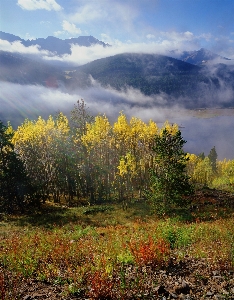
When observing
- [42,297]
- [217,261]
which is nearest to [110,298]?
[42,297]

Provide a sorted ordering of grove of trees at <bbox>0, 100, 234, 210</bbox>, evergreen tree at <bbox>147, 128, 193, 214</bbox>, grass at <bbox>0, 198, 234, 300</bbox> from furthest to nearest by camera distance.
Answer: grove of trees at <bbox>0, 100, 234, 210</bbox> < evergreen tree at <bbox>147, 128, 193, 214</bbox> < grass at <bbox>0, 198, 234, 300</bbox>

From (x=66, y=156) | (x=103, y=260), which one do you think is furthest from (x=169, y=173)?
(x=66, y=156)

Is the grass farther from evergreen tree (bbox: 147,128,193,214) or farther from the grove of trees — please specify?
the grove of trees

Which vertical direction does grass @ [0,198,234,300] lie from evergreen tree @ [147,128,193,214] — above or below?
below

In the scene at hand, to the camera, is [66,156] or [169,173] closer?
[169,173]

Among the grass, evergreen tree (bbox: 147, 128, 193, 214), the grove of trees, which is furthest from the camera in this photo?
the grove of trees

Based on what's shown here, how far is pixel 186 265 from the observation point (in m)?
8.29

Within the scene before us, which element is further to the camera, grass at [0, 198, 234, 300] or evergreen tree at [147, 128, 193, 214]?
evergreen tree at [147, 128, 193, 214]

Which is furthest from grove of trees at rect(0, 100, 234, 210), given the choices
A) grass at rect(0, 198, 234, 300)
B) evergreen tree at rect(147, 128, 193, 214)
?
grass at rect(0, 198, 234, 300)

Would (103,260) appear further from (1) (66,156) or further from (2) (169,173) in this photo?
(1) (66,156)

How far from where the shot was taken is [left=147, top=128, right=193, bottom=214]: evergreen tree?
2236 centimetres

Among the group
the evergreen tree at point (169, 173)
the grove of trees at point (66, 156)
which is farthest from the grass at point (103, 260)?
the grove of trees at point (66, 156)

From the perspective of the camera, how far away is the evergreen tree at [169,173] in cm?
2236

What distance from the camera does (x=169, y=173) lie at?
73.9 ft
